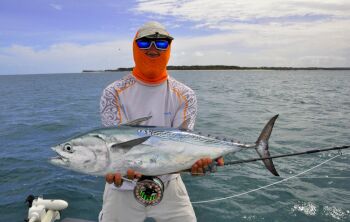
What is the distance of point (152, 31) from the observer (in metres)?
3.94

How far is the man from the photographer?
13.3ft

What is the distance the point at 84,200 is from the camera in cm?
845

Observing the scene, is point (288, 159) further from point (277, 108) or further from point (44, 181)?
point (277, 108)

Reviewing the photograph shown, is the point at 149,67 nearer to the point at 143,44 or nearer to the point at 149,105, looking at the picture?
the point at 143,44

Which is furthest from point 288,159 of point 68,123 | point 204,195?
point 68,123

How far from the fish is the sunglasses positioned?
103 cm

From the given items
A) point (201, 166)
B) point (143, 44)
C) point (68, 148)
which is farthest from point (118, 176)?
point (143, 44)

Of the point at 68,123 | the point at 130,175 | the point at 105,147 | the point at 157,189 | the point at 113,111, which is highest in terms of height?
the point at 113,111

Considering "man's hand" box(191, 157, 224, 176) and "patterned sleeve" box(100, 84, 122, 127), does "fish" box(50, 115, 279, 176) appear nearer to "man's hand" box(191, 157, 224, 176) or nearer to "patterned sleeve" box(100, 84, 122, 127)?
"man's hand" box(191, 157, 224, 176)

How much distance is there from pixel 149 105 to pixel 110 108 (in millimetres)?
482

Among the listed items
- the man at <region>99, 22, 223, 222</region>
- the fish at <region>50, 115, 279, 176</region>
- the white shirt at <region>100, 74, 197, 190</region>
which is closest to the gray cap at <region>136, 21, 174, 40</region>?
the man at <region>99, 22, 223, 222</region>

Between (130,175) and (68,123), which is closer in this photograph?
(130,175)

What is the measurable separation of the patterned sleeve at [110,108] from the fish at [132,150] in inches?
18.2

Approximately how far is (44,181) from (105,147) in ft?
24.2
